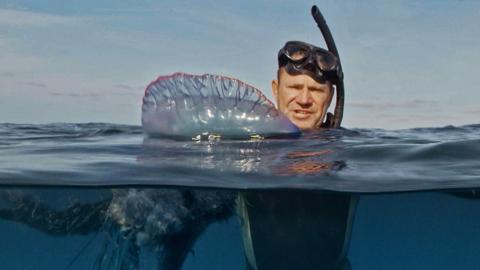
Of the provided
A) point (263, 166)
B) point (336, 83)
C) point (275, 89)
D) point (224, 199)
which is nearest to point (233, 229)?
point (224, 199)

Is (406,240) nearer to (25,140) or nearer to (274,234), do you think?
(274,234)

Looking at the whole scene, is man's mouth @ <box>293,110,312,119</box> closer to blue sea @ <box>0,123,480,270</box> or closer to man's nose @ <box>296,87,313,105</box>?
man's nose @ <box>296,87,313,105</box>

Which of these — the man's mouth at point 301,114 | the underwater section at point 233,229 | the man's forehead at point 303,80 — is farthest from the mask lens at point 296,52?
the underwater section at point 233,229

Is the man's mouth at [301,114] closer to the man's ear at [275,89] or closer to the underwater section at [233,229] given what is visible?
the man's ear at [275,89]

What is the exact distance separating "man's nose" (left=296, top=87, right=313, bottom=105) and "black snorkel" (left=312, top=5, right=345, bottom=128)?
463 mm

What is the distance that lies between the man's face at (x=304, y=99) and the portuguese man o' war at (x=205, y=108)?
2.96 feet

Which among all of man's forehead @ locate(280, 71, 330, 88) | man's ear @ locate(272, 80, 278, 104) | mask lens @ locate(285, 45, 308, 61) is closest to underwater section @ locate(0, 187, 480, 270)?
man's forehead @ locate(280, 71, 330, 88)

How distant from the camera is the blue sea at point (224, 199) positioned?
605 centimetres

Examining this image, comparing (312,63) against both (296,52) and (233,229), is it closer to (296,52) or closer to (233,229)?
(296,52)

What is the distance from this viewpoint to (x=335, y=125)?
26.8 feet

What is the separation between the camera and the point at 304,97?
25.5 feet

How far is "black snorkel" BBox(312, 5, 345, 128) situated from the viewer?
8.05 m

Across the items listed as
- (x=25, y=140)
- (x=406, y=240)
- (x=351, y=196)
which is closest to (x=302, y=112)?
(x=351, y=196)

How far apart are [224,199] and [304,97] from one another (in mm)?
1921
